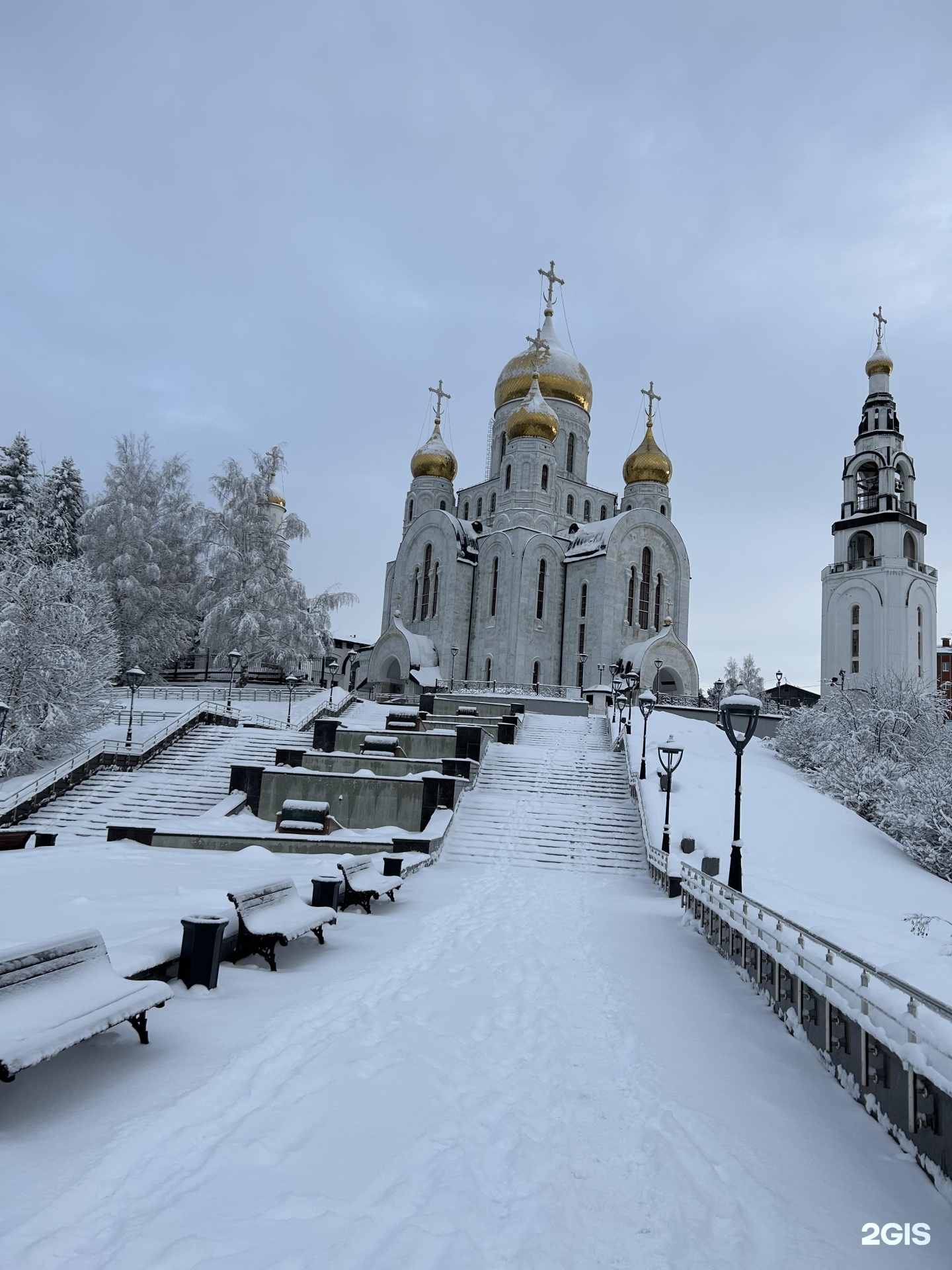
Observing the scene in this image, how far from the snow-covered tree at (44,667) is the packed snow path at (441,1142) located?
20.4m

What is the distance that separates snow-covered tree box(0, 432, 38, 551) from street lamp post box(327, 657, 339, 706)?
14.4 m

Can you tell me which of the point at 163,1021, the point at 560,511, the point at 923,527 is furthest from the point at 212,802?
the point at 923,527

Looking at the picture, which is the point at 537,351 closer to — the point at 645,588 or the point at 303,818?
the point at 645,588

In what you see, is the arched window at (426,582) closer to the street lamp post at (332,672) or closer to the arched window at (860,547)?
the street lamp post at (332,672)

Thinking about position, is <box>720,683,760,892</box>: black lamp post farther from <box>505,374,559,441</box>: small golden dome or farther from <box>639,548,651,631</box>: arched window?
<box>505,374,559,441</box>: small golden dome

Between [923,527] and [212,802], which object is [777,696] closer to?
[923,527]

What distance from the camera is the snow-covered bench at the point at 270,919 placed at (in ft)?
22.1

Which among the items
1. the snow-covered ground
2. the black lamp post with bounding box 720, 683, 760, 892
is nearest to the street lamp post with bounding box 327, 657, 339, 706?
the snow-covered ground

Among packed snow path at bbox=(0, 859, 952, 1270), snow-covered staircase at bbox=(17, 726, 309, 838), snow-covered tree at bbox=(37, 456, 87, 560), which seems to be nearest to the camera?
packed snow path at bbox=(0, 859, 952, 1270)

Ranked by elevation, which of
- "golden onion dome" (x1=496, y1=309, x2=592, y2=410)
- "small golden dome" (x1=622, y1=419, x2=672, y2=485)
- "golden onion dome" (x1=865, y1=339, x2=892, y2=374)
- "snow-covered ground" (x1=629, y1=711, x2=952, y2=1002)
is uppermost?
"golden onion dome" (x1=865, y1=339, x2=892, y2=374)

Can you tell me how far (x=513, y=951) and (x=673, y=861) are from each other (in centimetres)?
701

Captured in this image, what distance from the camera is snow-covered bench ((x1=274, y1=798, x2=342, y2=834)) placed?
1700cm

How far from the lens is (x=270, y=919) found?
7070mm

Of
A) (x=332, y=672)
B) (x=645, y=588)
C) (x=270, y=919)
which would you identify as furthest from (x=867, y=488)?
(x=270, y=919)
